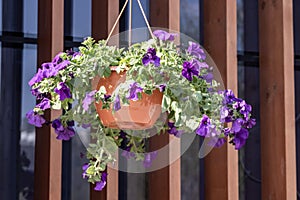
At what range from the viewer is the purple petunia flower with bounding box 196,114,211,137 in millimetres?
1975

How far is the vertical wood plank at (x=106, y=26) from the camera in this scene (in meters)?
2.91

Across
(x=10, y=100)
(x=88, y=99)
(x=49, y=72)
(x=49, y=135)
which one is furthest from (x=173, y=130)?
(x=10, y=100)

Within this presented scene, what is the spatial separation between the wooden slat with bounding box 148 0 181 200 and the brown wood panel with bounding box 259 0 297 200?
21.0 inches

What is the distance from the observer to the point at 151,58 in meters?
1.99

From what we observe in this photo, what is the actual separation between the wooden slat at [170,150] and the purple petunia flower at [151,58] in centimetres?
108

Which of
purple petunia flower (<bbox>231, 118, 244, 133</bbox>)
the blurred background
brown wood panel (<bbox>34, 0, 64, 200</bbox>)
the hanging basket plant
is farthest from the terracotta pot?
the blurred background

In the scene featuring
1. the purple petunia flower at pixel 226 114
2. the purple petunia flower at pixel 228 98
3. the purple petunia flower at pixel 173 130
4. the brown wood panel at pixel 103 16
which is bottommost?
the purple petunia flower at pixel 173 130

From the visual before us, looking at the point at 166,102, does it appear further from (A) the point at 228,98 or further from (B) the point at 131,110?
(A) the point at 228,98

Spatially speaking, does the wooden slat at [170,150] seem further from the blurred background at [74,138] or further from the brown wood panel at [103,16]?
the blurred background at [74,138]

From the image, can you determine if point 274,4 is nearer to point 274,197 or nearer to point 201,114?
point 274,197

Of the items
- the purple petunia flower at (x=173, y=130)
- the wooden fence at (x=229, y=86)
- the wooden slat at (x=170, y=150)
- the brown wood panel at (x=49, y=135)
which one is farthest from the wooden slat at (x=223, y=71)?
the purple petunia flower at (x=173, y=130)

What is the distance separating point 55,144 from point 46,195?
205mm

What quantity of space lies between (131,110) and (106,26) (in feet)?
3.48

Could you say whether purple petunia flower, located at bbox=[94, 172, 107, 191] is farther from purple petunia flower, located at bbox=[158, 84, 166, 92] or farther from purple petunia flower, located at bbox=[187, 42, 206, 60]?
purple petunia flower, located at bbox=[187, 42, 206, 60]
